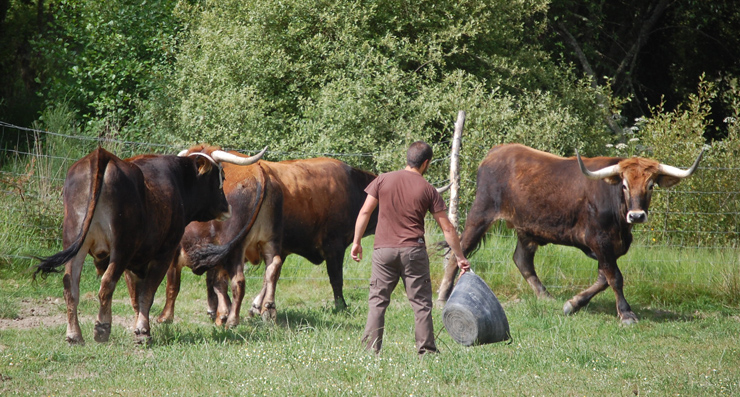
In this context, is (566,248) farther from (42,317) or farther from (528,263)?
(42,317)

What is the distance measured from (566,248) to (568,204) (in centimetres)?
255

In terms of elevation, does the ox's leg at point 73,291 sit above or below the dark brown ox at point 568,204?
below

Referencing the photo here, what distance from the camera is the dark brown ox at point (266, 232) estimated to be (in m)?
7.49

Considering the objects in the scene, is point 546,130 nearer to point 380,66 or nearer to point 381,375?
point 380,66

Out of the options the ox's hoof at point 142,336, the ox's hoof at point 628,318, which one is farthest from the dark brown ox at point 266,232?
the ox's hoof at point 628,318

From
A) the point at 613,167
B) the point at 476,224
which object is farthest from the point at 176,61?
the point at 613,167

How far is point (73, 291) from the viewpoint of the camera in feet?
19.6

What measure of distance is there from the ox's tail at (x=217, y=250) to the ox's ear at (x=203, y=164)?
0.55 metres

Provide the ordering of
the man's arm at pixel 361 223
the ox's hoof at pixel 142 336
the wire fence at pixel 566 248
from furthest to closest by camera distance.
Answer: the wire fence at pixel 566 248, the ox's hoof at pixel 142 336, the man's arm at pixel 361 223

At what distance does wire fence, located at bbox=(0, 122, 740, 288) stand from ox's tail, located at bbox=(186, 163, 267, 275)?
2375 millimetres

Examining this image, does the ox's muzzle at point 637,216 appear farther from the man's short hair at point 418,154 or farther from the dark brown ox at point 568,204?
the man's short hair at point 418,154

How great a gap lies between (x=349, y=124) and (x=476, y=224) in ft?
12.4

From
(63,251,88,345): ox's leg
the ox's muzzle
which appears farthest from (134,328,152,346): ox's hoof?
the ox's muzzle

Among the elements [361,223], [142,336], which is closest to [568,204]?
[361,223]
